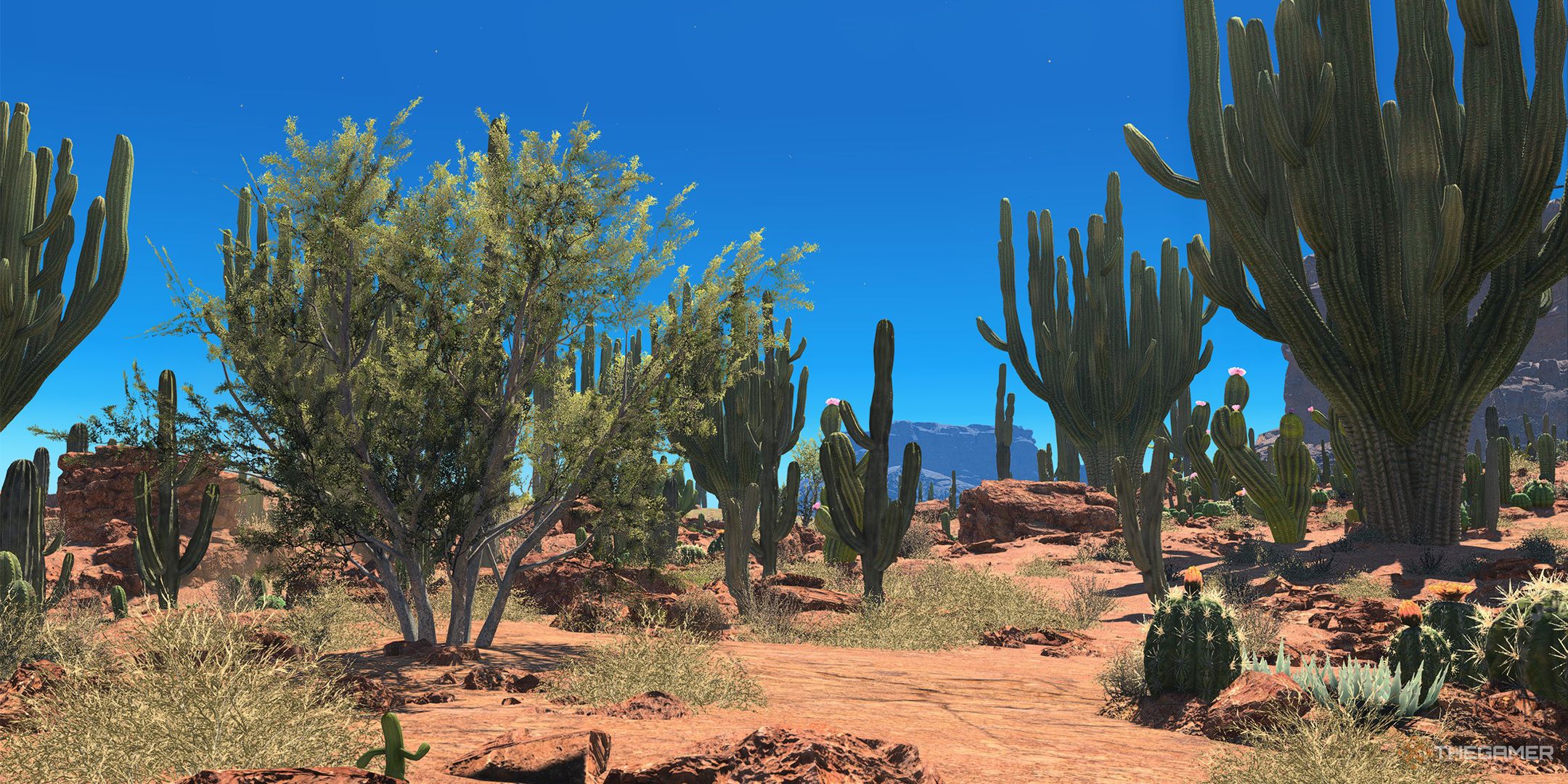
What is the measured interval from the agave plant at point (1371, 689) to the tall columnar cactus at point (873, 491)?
853cm

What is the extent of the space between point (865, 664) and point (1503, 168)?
1389 cm

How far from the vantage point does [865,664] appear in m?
9.34

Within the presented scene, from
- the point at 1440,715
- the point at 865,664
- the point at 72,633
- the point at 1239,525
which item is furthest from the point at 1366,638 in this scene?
the point at 1239,525

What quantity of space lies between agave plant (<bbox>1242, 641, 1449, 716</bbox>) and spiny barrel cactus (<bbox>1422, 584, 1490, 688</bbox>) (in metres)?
0.43

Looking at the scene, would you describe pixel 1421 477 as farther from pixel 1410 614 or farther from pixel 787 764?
pixel 787 764

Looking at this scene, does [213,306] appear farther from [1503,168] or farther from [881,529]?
[1503,168]

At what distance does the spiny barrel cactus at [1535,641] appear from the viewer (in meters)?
5.61

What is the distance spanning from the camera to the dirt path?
5129 mm

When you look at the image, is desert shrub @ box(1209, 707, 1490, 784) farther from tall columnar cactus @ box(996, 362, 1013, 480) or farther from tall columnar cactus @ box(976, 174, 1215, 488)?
tall columnar cactus @ box(996, 362, 1013, 480)

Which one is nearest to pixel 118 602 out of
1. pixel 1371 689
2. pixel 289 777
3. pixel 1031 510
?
pixel 289 777

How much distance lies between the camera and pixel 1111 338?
81.6ft

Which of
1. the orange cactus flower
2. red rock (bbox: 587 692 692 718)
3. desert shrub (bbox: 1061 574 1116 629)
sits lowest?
desert shrub (bbox: 1061 574 1116 629)

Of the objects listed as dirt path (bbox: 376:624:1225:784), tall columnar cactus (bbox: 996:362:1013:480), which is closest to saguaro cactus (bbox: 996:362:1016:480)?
tall columnar cactus (bbox: 996:362:1013:480)

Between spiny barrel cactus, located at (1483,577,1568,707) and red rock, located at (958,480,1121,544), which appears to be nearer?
spiny barrel cactus, located at (1483,577,1568,707)
